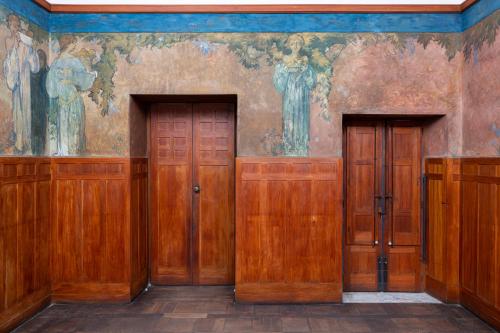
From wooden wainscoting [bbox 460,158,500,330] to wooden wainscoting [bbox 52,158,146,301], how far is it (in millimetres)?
3767

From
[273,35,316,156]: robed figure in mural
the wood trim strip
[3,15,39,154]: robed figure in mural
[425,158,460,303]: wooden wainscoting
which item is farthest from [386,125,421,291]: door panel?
[3,15,39,154]: robed figure in mural

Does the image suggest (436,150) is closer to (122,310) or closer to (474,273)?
(474,273)

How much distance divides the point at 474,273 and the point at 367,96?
2.22 meters

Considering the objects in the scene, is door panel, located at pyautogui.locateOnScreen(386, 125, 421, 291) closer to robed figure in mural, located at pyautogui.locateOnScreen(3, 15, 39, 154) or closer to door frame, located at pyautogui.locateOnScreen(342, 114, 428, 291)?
door frame, located at pyautogui.locateOnScreen(342, 114, 428, 291)

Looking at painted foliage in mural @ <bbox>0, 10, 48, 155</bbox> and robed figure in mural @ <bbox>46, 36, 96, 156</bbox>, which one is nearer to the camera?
painted foliage in mural @ <bbox>0, 10, 48, 155</bbox>

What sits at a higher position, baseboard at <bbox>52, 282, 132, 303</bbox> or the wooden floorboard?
baseboard at <bbox>52, 282, 132, 303</bbox>

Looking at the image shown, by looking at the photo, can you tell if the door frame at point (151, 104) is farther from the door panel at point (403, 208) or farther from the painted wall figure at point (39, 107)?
the door panel at point (403, 208)

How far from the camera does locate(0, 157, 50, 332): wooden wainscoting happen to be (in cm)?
368

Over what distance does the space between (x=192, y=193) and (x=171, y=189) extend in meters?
0.28

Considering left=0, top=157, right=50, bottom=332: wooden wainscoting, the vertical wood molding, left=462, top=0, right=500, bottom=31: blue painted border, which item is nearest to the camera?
left=0, top=157, right=50, bottom=332: wooden wainscoting

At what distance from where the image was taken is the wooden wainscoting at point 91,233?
450 cm

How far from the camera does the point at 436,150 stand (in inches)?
183

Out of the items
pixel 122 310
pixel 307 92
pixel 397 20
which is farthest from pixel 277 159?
pixel 122 310

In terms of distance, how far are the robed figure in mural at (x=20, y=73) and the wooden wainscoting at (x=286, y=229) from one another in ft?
7.44
